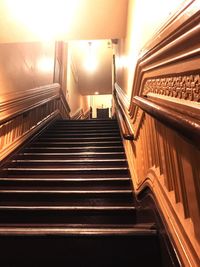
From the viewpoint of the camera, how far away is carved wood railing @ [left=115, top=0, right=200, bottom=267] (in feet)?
3.04

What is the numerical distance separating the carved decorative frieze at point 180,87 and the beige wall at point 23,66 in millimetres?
2155

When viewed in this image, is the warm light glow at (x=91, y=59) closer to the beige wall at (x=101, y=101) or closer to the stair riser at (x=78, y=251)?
the beige wall at (x=101, y=101)

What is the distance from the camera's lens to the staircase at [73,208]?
1497mm

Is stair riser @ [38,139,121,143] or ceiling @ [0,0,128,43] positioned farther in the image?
stair riser @ [38,139,121,143]

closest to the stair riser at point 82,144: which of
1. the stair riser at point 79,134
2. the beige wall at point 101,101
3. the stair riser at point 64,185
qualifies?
the stair riser at point 79,134

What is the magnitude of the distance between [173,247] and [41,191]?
5.10 feet

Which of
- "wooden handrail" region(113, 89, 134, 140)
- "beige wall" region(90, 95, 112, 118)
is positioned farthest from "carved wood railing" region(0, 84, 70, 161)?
"beige wall" region(90, 95, 112, 118)

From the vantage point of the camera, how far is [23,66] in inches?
153

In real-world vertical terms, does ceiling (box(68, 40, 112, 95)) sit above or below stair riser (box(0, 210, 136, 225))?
above

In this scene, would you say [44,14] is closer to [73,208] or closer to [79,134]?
[79,134]

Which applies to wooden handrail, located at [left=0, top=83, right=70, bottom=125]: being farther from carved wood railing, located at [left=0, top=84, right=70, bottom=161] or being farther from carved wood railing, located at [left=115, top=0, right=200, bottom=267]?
carved wood railing, located at [left=115, top=0, right=200, bottom=267]

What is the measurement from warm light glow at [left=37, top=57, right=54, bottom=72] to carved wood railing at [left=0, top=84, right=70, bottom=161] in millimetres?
408

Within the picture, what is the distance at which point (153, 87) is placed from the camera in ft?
5.61

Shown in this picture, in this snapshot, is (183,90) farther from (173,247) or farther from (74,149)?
(74,149)
